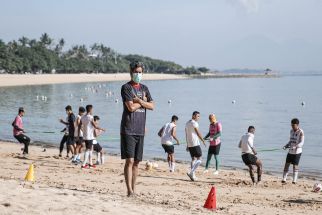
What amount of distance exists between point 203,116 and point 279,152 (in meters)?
21.2

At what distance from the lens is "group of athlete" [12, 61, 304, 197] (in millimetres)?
8461

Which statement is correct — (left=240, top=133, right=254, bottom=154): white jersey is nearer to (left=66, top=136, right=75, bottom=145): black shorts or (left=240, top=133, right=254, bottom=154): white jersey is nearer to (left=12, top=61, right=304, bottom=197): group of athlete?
(left=12, top=61, right=304, bottom=197): group of athlete

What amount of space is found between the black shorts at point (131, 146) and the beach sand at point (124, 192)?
2.23ft

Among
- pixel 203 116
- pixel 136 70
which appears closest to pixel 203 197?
pixel 136 70

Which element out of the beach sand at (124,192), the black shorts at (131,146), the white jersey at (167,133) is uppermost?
the black shorts at (131,146)

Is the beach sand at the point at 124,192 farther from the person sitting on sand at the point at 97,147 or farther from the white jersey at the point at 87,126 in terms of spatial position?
the white jersey at the point at 87,126

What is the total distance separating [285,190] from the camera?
41.9 ft

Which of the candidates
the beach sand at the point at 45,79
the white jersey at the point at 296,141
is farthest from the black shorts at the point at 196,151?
the beach sand at the point at 45,79

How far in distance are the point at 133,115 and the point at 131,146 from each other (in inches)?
18.5

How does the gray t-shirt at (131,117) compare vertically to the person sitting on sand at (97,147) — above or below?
above

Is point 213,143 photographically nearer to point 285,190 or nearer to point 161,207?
point 285,190

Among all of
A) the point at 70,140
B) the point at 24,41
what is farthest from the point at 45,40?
the point at 70,140

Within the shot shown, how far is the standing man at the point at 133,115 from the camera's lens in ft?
27.6

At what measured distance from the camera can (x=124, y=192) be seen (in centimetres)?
1035
